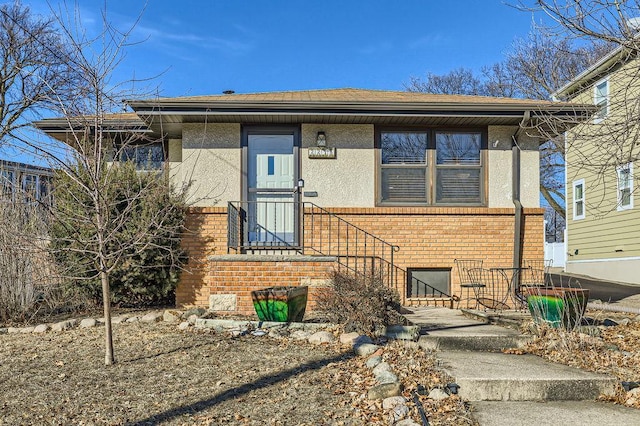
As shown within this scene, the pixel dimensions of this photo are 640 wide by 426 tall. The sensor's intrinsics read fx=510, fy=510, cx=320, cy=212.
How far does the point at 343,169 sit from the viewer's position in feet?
28.9

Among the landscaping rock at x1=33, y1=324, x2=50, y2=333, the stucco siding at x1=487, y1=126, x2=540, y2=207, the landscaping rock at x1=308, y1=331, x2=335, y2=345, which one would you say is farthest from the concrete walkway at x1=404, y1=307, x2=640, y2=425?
the landscaping rock at x1=33, y1=324, x2=50, y2=333

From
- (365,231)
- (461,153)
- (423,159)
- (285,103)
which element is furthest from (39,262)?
(461,153)

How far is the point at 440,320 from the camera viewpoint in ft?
23.4

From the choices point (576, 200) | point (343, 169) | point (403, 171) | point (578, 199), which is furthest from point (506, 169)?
point (576, 200)

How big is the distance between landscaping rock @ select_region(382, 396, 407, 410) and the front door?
5089mm

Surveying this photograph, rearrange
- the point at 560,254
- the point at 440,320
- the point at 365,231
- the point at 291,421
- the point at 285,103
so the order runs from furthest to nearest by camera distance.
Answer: the point at 560,254
the point at 365,231
the point at 285,103
the point at 440,320
the point at 291,421

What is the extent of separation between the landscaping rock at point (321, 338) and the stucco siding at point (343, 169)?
330 centimetres

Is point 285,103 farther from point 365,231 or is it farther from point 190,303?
point 190,303

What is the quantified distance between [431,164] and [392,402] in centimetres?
568

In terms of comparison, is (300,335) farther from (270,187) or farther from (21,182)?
(21,182)

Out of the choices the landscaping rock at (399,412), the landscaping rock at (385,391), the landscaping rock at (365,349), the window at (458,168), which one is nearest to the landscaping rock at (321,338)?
the landscaping rock at (365,349)

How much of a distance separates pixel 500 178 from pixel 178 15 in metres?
6.28

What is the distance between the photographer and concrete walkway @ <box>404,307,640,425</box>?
12.7 feet

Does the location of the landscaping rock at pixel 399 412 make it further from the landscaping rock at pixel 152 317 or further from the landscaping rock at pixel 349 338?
the landscaping rock at pixel 152 317
